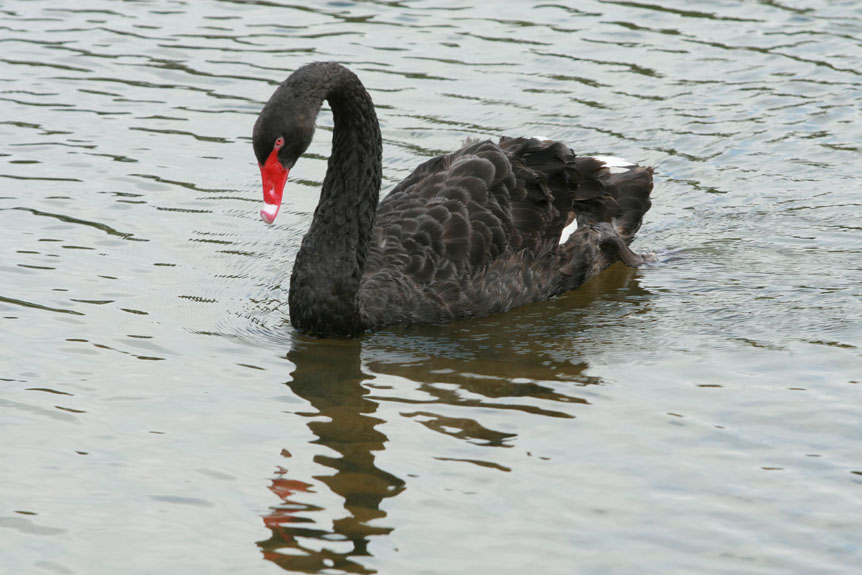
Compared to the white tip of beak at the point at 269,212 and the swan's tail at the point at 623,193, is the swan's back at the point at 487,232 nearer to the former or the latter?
the swan's tail at the point at 623,193

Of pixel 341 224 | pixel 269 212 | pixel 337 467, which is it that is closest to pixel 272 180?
pixel 269 212

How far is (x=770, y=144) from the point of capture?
973 centimetres

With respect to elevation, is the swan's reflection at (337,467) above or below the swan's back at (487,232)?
below

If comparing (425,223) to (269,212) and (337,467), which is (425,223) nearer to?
(269,212)

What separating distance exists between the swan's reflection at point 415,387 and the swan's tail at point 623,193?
0.58m

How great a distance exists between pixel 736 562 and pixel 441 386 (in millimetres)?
1975

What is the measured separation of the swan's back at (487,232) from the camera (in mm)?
7273

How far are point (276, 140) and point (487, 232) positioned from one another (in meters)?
1.62

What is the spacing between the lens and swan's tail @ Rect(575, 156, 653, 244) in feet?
27.4

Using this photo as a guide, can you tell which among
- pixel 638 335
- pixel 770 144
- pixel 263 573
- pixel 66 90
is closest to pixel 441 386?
pixel 638 335

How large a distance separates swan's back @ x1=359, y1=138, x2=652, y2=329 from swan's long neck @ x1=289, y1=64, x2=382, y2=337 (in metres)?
0.16

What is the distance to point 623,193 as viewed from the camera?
8461 millimetres

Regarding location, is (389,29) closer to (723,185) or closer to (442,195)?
(723,185)

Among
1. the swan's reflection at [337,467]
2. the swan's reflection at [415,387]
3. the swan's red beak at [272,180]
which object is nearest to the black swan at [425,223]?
the swan's red beak at [272,180]
